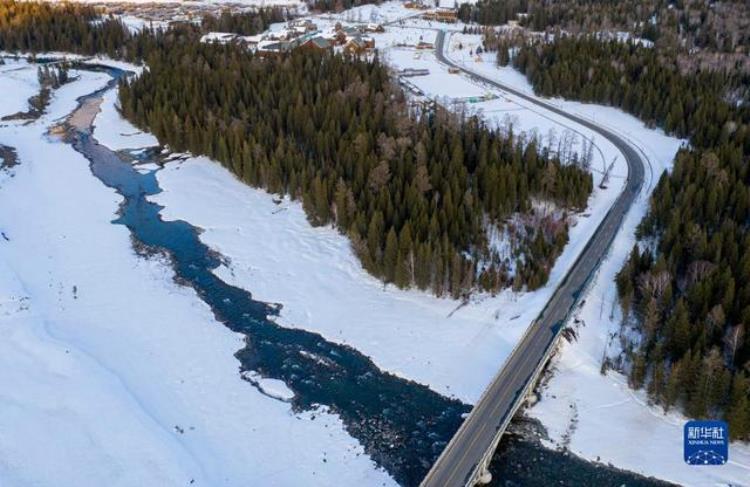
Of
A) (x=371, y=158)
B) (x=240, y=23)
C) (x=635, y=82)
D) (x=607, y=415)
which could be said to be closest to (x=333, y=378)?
(x=607, y=415)

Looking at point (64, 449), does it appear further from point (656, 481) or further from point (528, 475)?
point (656, 481)

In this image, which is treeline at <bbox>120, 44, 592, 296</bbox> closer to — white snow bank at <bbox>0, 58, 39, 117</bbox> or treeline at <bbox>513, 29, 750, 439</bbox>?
treeline at <bbox>513, 29, 750, 439</bbox>

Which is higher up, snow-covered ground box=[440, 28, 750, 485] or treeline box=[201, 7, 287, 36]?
treeline box=[201, 7, 287, 36]

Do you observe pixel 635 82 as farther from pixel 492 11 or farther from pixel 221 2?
pixel 221 2

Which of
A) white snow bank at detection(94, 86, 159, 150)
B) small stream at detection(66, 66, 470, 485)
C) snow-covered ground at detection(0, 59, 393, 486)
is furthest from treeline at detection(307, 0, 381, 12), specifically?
snow-covered ground at detection(0, 59, 393, 486)

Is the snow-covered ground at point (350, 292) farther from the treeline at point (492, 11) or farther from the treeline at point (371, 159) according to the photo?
the treeline at point (492, 11)
